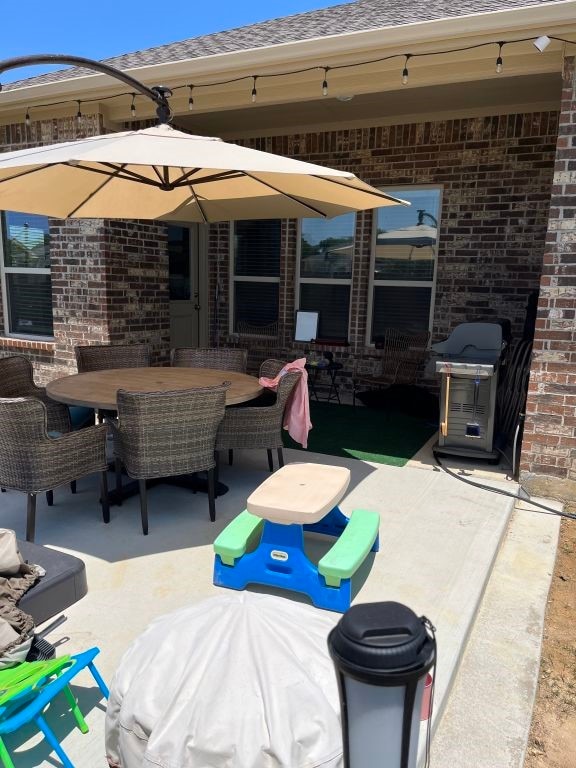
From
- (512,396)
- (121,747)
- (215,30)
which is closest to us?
(121,747)

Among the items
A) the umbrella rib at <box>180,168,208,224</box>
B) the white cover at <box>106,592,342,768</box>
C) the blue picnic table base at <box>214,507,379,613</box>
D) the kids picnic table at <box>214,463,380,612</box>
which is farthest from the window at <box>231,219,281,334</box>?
the white cover at <box>106,592,342,768</box>

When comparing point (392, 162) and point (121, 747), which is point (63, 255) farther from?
point (121, 747)

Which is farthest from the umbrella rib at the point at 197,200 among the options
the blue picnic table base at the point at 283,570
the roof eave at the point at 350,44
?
the blue picnic table base at the point at 283,570

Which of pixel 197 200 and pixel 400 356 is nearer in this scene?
pixel 197 200

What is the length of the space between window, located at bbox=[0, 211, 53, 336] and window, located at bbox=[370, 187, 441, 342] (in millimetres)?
4015

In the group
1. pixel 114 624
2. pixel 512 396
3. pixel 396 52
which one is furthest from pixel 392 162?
pixel 114 624

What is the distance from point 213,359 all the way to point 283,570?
110 inches

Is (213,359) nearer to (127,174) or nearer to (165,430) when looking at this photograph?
(127,174)

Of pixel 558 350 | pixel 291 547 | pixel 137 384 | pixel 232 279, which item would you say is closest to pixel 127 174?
pixel 137 384

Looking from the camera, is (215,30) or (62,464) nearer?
(62,464)

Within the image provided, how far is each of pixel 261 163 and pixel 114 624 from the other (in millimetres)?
2271

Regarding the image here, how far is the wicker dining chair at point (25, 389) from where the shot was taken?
401 centimetres

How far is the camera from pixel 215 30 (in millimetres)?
6902

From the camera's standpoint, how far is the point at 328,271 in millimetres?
7160
